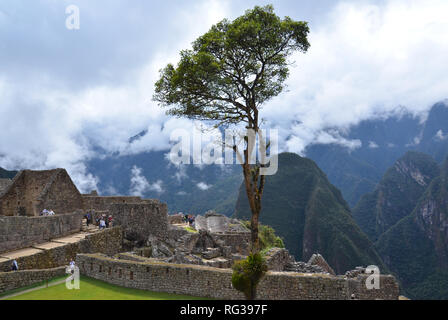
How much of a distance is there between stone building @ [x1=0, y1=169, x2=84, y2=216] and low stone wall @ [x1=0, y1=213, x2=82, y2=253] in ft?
9.27

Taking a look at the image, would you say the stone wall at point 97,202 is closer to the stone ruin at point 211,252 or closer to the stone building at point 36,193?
the stone building at point 36,193

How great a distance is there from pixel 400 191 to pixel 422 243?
3765 cm

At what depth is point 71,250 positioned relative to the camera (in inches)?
555

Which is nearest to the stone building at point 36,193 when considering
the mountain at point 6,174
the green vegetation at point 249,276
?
the green vegetation at point 249,276

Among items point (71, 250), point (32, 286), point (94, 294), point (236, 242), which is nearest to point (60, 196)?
point (71, 250)

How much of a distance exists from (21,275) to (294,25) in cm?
1337

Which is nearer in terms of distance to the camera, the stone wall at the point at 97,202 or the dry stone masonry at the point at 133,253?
the dry stone masonry at the point at 133,253

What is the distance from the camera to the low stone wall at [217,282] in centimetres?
920

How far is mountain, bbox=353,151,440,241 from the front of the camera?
6186 inches

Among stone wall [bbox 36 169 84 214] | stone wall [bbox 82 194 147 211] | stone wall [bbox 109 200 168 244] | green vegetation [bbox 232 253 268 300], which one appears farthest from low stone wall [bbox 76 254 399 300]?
stone wall [bbox 82 194 147 211]

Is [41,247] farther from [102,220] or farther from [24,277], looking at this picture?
[102,220]

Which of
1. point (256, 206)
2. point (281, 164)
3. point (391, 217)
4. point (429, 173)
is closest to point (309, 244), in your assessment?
point (281, 164)

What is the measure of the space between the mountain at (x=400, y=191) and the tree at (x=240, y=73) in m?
162
